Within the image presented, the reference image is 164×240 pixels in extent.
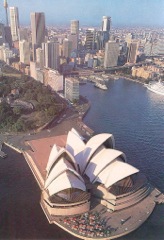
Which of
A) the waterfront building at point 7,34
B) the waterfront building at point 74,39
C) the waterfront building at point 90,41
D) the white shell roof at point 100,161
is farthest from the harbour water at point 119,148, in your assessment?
the waterfront building at point 7,34

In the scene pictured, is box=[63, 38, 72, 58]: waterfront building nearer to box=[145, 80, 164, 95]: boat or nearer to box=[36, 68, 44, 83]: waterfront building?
box=[36, 68, 44, 83]: waterfront building

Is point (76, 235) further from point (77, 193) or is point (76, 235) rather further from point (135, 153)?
point (135, 153)

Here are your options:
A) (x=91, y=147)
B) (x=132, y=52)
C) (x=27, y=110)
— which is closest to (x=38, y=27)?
(x=132, y=52)

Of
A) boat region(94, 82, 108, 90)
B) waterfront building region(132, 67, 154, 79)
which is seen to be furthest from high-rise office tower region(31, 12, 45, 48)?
waterfront building region(132, 67, 154, 79)

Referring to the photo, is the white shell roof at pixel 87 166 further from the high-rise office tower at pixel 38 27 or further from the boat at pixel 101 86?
the high-rise office tower at pixel 38 27

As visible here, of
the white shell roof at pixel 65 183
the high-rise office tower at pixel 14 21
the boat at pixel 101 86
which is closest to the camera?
the white shell roof at pixel 65 183

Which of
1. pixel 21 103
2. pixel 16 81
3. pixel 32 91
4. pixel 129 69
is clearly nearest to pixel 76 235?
pixel 21 103
